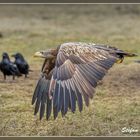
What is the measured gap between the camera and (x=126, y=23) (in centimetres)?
2002

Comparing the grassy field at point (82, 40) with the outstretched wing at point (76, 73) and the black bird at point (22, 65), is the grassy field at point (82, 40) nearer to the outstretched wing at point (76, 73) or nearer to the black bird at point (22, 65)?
the black bird at point (22, 65)

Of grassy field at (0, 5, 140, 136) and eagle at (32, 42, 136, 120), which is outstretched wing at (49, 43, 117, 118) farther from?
grassy field at (0, 5, 140, 136)

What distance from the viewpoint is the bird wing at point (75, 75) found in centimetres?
735

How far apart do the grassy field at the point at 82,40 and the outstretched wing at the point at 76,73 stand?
96cm

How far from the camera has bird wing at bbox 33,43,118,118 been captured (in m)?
7.35

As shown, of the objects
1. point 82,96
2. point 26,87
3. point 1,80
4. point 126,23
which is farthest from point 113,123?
point 126,23

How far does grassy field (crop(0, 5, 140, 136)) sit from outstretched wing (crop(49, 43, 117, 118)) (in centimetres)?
96

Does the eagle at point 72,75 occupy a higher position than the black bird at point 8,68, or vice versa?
the eagle at point 72,75

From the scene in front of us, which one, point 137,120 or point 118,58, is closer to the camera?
point 118,58

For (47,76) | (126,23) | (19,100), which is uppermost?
(47,76)

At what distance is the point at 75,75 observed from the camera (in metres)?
7.66

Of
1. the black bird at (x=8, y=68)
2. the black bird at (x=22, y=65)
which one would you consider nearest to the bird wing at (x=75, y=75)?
the black bird at (x=8, y=68)

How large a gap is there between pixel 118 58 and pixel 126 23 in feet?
38.2

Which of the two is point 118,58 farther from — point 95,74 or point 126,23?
point 126,23
